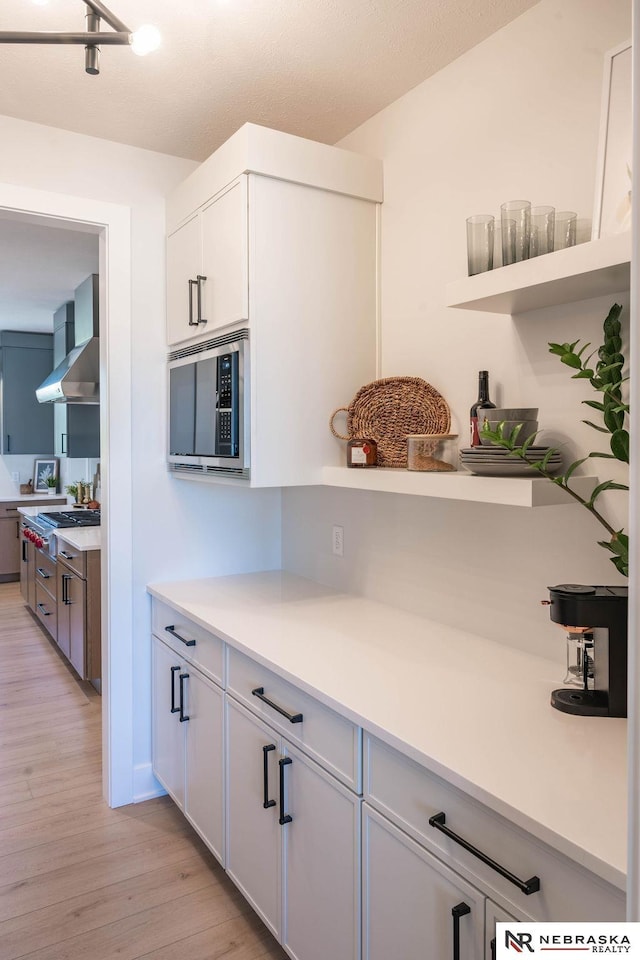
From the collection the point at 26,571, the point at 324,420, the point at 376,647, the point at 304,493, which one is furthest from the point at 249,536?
the point at 26,571

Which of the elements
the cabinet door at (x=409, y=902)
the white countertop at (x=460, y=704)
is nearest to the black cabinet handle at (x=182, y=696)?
the white countertop at (x=460, y=704)

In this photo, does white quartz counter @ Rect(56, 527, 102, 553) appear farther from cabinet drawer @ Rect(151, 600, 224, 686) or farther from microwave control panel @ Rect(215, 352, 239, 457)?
microwave control panel @ Rect(215, 352, 239, 457)

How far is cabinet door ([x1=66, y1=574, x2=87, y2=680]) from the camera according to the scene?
3822 mm

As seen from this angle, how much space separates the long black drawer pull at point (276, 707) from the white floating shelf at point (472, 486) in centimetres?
66

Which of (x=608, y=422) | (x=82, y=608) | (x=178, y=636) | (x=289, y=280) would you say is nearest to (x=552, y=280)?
(x=608, y=422)

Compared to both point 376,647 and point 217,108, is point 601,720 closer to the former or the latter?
point 376,647

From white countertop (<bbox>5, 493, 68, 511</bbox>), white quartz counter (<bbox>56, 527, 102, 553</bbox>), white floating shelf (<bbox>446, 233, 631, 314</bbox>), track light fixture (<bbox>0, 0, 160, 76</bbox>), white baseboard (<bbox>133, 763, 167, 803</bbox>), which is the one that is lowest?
white baseboard (<bbox>133, 763, 167, 803</bbox>)

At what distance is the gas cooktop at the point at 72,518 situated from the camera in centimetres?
462

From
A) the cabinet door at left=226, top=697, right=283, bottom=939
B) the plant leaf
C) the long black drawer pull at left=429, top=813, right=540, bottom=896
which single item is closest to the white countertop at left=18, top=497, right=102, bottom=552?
the cabinet door at left=226, top=697, right=283, bottom=939

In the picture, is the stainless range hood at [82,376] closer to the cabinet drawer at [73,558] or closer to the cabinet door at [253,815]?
the cabinet drawer at [73,558]

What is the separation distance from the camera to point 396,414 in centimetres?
213

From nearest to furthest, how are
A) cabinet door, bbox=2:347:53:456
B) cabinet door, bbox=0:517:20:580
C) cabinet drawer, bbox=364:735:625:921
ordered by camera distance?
1. cabinet drawer, bbox=364:735:625:921
2. cabinet door, bbox=0:517:20:580
3. cabinet door, bbox=2:347:53:456

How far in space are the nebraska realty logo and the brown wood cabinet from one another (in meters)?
3.11

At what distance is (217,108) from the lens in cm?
234
